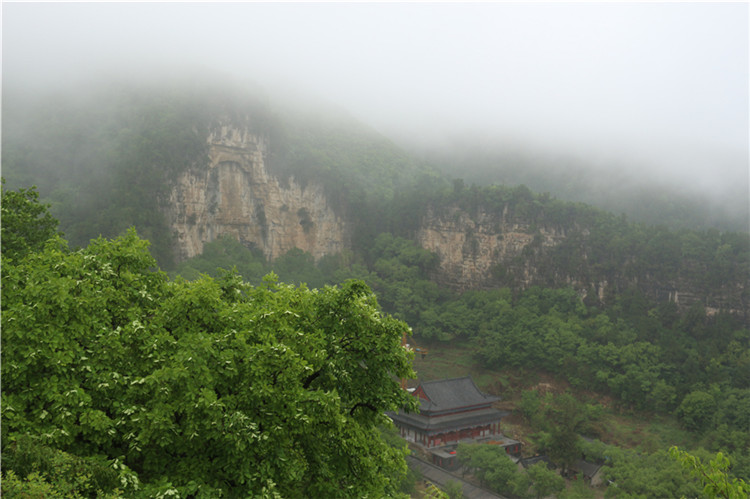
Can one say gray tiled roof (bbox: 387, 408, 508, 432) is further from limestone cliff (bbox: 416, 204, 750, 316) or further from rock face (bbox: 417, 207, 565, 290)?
rock face (bbox: 417, 207, 565, 290)

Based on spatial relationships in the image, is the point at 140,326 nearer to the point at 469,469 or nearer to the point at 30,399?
the point at 30,399

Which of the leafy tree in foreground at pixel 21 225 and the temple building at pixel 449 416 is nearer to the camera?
the leafy tree in foreground at pixel 21 225

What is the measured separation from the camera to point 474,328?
195ft

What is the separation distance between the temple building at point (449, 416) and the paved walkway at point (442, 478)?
3138mm

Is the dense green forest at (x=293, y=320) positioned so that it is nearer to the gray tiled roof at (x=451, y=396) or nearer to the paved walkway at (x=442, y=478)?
the paved walkway at (x=442, y=478)

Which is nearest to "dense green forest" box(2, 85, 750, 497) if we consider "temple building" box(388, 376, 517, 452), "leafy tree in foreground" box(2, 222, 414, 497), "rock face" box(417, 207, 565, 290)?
"leafy tree in foreground" box(2, 222, 414, 497)

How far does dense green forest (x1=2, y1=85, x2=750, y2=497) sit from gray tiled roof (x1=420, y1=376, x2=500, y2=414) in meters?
4.51

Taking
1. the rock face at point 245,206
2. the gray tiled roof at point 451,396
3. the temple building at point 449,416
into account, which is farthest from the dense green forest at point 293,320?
the gray tiled roof at point 451,396

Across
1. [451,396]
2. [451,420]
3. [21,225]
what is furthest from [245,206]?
[21,225]

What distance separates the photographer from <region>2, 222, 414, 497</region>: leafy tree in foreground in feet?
29.9

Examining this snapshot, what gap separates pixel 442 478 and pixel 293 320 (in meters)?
25.9

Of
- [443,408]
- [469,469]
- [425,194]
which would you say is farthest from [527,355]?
[425,194]

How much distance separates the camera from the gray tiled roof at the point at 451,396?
136 feet

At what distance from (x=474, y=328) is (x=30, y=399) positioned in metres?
53.0
